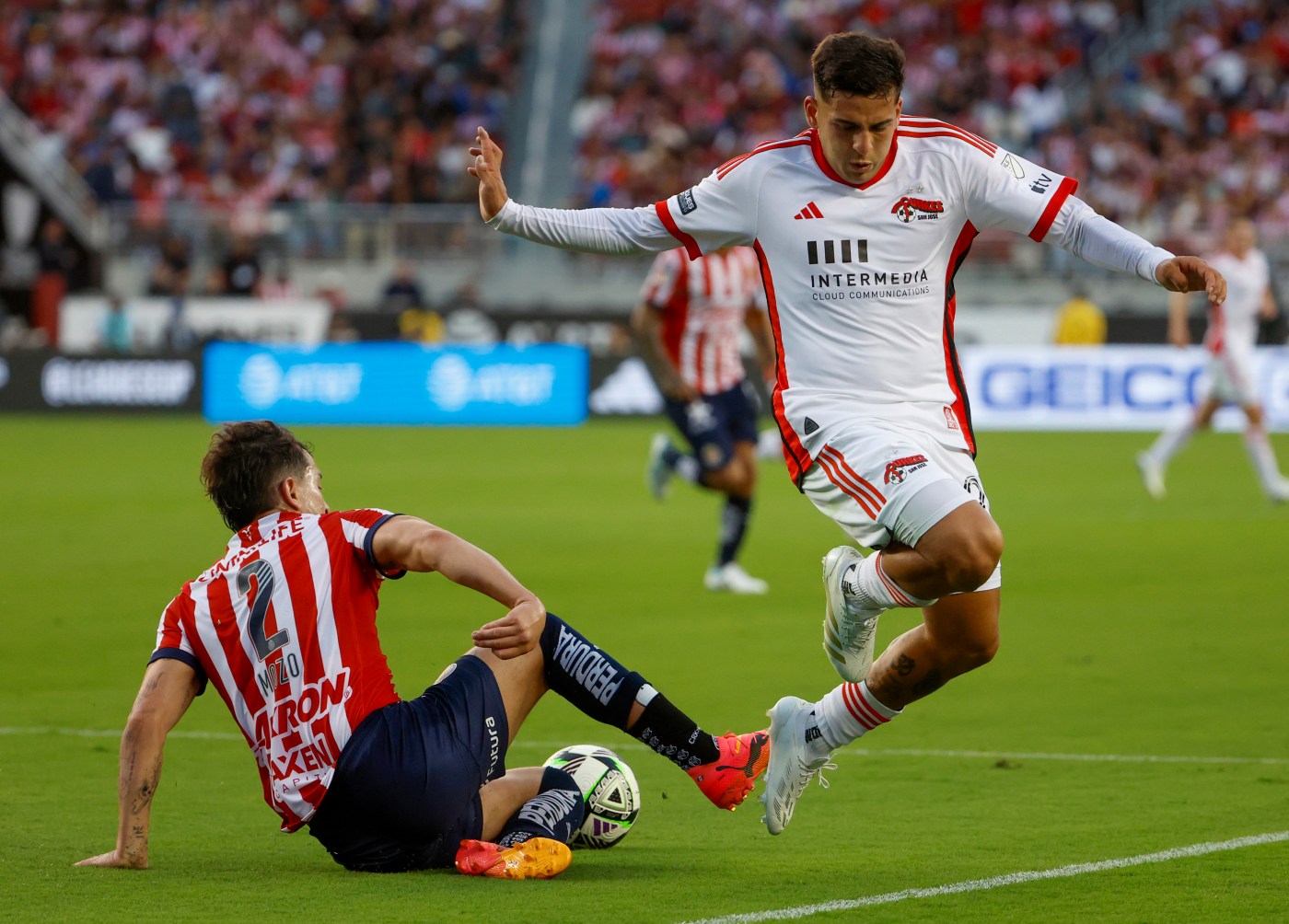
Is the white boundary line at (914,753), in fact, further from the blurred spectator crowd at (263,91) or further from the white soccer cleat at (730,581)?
the blurred spectator crowd at (263,91)

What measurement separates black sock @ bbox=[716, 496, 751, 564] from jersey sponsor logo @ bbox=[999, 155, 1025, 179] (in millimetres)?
6073

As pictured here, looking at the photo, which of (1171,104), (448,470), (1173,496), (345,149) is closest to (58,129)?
(345,149)

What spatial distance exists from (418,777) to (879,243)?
214cm

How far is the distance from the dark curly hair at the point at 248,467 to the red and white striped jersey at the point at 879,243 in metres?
1.57

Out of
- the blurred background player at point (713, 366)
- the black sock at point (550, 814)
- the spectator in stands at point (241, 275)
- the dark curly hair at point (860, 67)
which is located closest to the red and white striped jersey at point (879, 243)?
the dark curly hair at point (860, 67)

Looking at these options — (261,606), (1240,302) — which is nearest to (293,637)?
(261,606)

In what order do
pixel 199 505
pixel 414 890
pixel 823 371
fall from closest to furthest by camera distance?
pixel 414 890 < pixel 823 371 < pixel 199 505

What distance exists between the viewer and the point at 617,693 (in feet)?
17.1

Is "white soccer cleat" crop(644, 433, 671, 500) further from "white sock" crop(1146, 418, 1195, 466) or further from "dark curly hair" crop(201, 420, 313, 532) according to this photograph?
"dark curly hair" crop(201, 420, 313, 532)

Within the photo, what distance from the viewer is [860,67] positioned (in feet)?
17.9

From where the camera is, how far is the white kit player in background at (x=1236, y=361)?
16.1 metres

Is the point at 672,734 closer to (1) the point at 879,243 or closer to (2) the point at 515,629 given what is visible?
(2) the point at 515,629

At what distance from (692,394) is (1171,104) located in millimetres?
21189

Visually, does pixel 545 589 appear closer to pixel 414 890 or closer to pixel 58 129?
pixel 414 890
